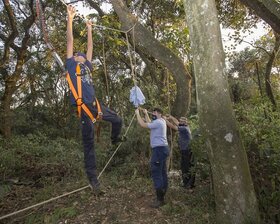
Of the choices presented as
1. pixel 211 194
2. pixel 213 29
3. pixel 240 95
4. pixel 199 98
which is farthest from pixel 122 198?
pixel 240 95

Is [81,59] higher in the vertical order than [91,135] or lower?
higher

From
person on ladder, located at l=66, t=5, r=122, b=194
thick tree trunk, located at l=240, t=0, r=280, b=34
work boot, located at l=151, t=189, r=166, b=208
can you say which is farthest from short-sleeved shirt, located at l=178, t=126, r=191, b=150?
thick tree trunk, located at l=240, t=0, r=280, b=34

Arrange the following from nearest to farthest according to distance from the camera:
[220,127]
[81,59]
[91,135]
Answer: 1. [220,127]
2. [81,59]
3. [91,135]

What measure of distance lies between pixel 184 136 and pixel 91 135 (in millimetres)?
2305

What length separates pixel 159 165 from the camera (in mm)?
5469

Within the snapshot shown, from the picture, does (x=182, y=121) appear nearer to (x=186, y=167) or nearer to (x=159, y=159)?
(x=186, y=167)

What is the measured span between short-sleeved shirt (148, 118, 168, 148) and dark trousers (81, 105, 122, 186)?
0.64 metres

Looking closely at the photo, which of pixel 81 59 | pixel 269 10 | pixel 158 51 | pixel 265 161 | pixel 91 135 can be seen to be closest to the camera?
pixel 265 161

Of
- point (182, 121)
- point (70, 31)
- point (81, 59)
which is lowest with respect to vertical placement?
point (182, 121)

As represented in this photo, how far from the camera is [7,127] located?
12195 millimetres

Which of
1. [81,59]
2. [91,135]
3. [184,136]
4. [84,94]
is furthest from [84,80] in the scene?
[184,136]

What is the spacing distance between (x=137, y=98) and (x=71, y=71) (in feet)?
4.68

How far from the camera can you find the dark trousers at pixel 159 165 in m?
5.41

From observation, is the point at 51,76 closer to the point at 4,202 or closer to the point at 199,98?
the point at 4,202
